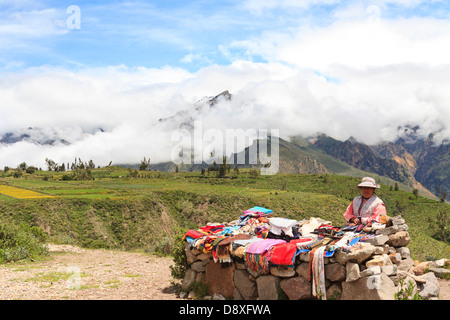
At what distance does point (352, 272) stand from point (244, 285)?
2833mm

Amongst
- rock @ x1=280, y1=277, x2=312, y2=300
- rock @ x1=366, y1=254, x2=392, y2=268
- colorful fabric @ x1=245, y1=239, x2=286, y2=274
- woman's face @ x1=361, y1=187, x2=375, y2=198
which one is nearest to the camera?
rock @ x1=366, y1=254, x2=392, y2=268

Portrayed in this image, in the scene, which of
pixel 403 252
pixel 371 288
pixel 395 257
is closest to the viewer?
pixel 371 288

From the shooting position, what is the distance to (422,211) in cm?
10375

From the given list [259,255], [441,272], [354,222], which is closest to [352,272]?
[259,255]

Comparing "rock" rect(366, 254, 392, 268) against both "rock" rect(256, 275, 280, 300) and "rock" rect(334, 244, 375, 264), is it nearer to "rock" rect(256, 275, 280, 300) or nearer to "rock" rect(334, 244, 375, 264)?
"rock" rect(334, 244, 375, 264)

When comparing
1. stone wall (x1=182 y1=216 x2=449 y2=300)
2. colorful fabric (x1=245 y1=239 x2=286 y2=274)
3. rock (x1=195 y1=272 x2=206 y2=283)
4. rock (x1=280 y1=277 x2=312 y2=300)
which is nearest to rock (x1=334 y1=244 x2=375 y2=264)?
stone wall (x1=182 y1=216 x2=449 y2=300)

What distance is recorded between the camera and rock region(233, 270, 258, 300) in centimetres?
862

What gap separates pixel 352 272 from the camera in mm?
7090

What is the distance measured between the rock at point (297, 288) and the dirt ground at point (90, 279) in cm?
331

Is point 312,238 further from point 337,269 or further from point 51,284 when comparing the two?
point 51,284

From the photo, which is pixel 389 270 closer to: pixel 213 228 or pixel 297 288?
pixel 297 288

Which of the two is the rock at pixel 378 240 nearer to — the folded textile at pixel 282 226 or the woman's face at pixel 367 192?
the woman's face at pixel 367 192

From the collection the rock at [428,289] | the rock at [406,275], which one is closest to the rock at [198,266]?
the rock at [406,275]
